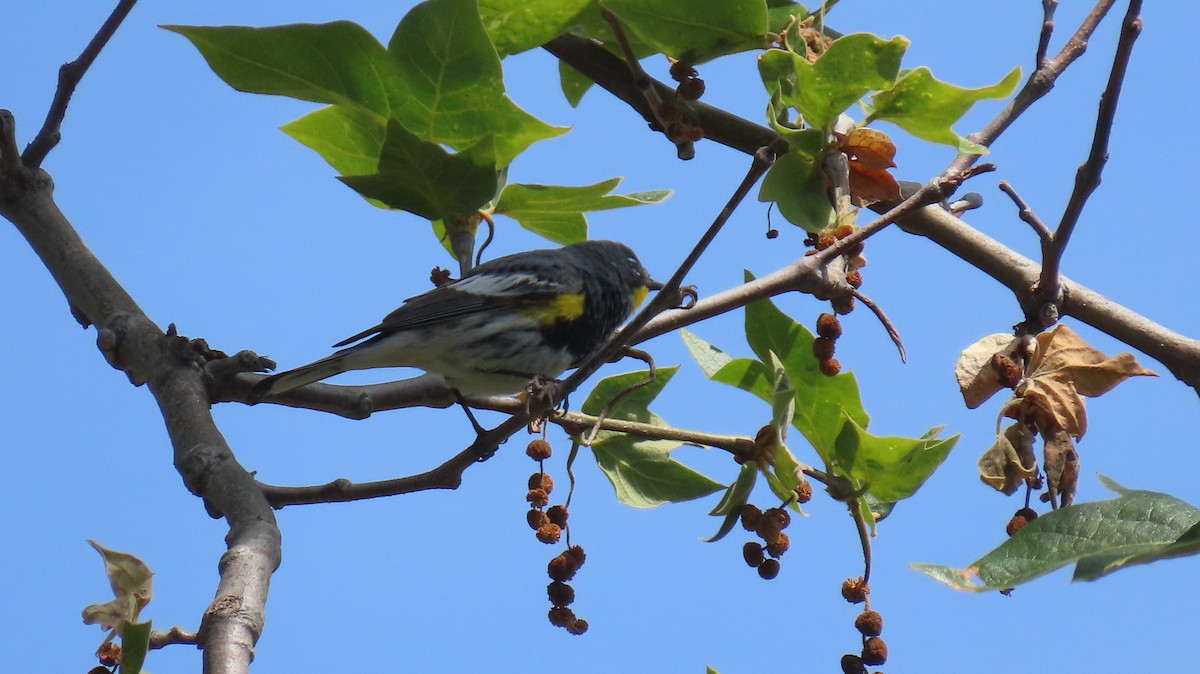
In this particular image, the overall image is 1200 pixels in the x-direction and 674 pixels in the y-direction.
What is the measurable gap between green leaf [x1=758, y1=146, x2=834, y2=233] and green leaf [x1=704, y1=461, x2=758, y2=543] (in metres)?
0.49

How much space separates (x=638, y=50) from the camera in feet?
7.29

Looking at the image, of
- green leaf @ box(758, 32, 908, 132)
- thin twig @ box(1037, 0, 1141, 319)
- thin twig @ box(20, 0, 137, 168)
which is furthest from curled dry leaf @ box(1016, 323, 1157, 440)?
thin twig @ box(20, 0, 137, 168)

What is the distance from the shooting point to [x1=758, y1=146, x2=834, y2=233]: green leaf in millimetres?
2064

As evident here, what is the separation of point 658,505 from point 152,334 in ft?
3.29

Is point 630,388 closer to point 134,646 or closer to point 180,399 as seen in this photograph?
point 180,399

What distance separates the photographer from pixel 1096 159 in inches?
61.8

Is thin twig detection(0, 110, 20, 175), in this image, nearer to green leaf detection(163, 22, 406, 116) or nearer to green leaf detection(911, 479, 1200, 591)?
green leaf detection(163, 22, 406, 116)

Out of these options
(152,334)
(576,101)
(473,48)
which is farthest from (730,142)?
(152,334)

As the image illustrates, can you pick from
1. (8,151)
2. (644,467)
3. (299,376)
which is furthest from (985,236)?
(8,151)

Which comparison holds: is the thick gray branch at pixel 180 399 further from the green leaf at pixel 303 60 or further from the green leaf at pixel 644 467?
the green leaf at pixel 644 467

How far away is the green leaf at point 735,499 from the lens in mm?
1908

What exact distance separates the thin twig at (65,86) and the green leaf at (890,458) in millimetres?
1375

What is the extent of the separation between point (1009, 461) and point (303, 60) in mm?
1416

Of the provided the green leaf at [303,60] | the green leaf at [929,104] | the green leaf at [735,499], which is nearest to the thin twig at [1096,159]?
the green leaf at [929,104]
